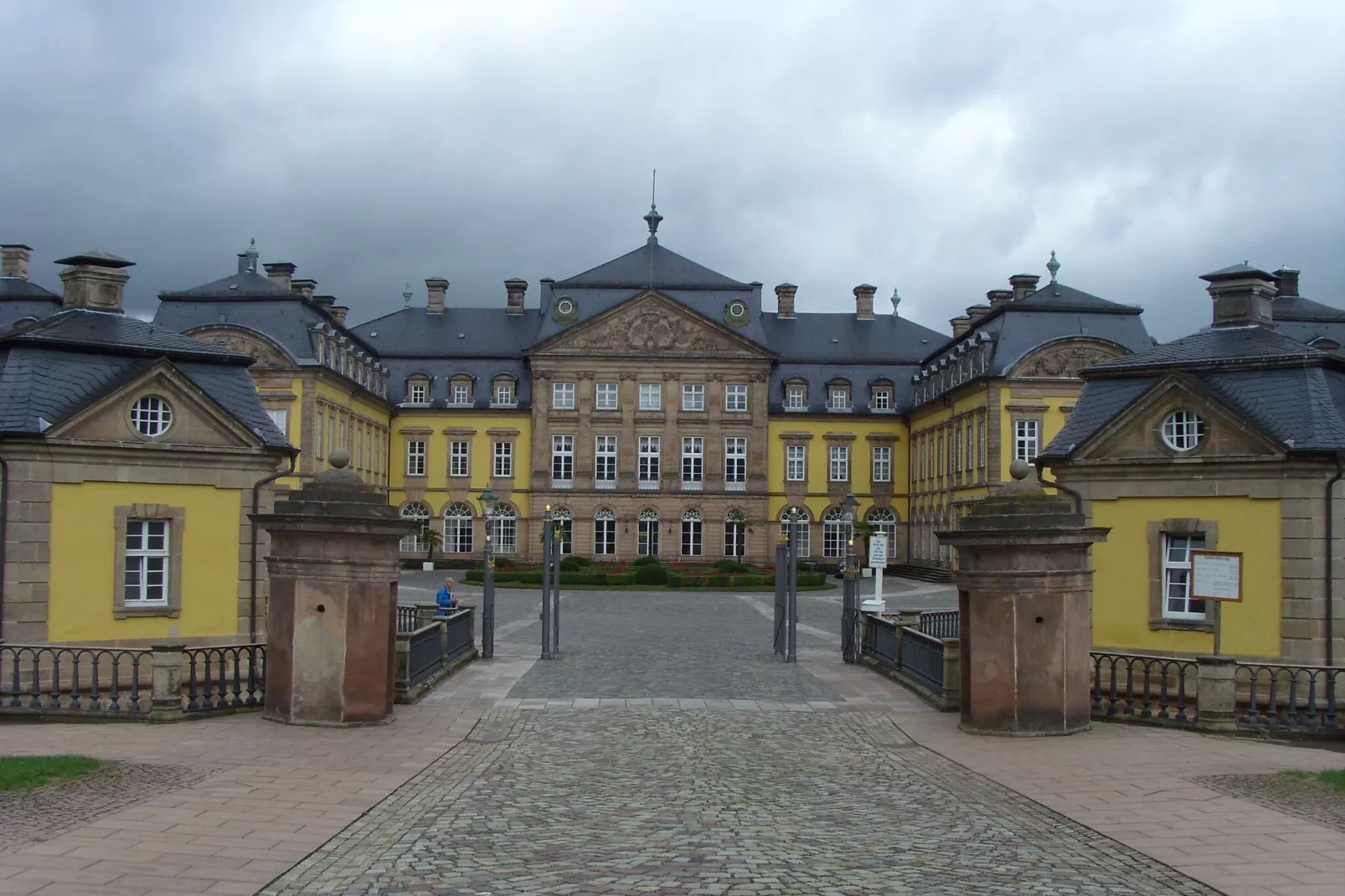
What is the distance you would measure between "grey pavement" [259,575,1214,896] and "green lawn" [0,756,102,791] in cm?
256

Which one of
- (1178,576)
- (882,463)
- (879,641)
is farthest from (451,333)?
(1178,576)

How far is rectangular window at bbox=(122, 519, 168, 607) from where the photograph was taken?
17.3 metres

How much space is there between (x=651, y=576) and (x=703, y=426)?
50.7 ft

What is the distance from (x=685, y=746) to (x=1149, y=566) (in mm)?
7505

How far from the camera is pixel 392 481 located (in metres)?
63.3

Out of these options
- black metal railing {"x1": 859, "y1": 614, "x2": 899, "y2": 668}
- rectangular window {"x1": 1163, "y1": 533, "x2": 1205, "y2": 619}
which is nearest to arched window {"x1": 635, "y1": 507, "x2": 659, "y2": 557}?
black metal railing {"x1": 859, "y1": 614, "x2": 899, "y2": 668}

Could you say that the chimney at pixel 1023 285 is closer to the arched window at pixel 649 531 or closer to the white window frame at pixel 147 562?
the arched window at pixel 649 531

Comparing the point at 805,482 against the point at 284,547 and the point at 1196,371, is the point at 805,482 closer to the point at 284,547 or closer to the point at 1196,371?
the point at 1196,371

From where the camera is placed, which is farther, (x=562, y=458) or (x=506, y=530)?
(x=506, y=530)

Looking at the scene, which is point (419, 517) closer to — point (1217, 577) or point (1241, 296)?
point (1241, 296)

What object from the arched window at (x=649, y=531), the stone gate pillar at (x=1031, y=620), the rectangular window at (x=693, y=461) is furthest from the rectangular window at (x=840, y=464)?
the stone gate pillar at (x=1031, y=620)

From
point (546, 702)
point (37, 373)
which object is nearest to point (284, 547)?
point (546, 702)

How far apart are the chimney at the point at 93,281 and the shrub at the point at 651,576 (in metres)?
29.9

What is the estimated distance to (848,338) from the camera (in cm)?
6644
